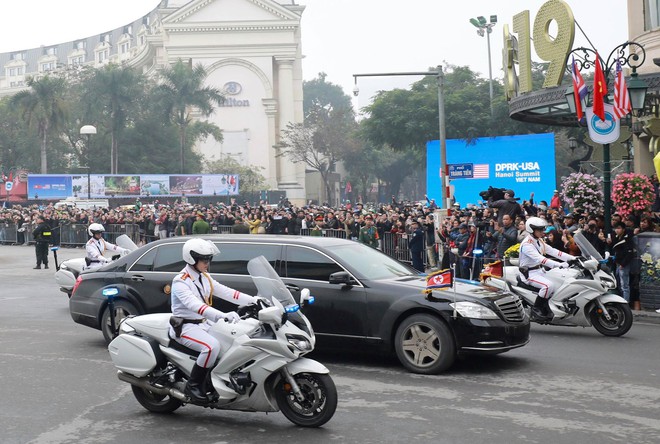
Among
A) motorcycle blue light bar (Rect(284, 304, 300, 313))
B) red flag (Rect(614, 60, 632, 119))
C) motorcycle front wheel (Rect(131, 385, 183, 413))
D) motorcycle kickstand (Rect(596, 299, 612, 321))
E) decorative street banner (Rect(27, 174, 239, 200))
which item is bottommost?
motorcycle front wheel (Rect(131, 385, 183, 413))

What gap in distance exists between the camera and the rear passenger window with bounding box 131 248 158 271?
37.6 feet

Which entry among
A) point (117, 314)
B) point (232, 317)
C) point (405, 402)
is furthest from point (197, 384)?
point (117, 314)

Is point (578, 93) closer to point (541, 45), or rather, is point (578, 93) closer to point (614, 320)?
point (541, 45)

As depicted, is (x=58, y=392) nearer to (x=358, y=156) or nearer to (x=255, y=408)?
(x=255, y=408)

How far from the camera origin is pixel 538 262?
1215 centimetres

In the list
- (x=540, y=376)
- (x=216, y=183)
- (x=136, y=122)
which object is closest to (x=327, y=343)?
(x=540, y=376)

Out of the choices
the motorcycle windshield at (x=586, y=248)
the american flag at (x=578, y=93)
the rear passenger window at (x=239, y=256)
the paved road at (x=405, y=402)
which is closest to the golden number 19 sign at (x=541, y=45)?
the american flag at (x=578, y=93)

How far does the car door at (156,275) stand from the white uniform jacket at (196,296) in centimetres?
362

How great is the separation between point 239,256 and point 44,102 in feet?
221

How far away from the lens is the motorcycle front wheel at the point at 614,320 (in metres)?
12.2

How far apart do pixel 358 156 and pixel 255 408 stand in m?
90.5

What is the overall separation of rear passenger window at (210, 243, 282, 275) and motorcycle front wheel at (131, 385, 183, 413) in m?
2.86

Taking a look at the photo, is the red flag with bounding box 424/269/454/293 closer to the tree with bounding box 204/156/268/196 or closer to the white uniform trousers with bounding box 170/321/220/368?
the white uniform trousers with bounding box 170/321/220/368

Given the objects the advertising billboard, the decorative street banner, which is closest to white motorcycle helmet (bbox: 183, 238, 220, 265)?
the advertising billboard
